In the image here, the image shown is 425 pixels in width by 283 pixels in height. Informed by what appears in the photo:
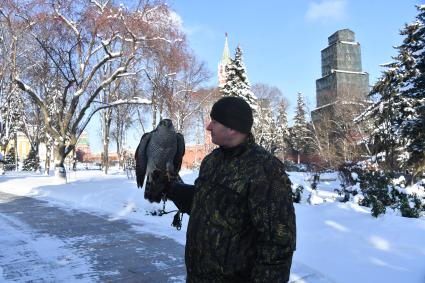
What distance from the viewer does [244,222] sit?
Answer: 2.15 metres

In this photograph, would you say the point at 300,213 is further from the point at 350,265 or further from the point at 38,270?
the point at 38,270

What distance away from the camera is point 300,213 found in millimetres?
8750

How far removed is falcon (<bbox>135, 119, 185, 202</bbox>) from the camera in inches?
110

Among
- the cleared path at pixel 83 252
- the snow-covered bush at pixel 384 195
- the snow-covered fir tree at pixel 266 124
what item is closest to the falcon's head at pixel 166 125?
the cleared path at pixel 83 252

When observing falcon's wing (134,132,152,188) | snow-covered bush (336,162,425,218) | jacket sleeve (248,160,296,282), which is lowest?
snow-covered bush (336,162,425,218)

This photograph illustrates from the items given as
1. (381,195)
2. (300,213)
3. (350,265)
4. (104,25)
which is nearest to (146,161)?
(350,265)

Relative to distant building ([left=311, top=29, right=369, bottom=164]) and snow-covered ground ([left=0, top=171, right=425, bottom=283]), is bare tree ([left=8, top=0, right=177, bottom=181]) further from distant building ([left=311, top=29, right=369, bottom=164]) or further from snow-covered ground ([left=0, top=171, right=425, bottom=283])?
distant building ([left=311, top=29, right=369, bottom=164])

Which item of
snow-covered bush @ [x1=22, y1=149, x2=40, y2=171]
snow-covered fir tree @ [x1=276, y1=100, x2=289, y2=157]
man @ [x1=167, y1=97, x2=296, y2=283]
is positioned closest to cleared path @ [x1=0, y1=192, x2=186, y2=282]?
man @ [x1=167, y1=97, x2=296, y2=283]

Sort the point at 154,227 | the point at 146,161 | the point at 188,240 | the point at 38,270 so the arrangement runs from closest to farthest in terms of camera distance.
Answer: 1. the point at 188,240
2. the point at 146,161
3. the point at 38,270
4. the point at 154,227

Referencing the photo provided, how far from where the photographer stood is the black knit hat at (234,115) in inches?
89.0

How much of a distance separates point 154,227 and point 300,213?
3048mm

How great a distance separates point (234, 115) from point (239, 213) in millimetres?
499

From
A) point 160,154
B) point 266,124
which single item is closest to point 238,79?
point 266,124

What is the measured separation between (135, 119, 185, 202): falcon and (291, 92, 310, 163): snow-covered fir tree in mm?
53800
